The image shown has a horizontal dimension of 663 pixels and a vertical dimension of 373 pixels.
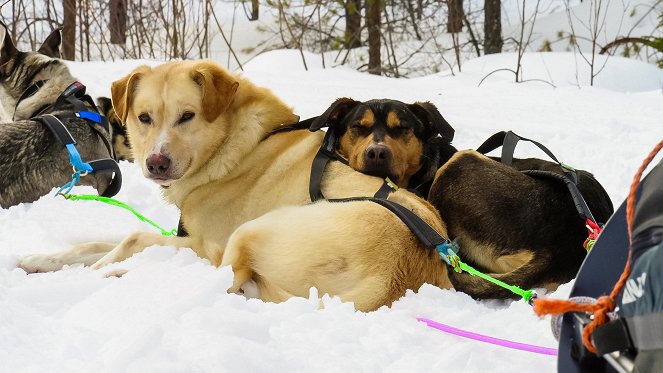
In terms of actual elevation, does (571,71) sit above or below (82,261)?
above

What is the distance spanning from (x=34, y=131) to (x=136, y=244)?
2.41m

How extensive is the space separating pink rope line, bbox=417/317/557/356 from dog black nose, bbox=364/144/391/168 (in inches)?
55.9

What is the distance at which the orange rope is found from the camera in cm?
127

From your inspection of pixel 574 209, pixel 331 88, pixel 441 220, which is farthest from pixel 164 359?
pixel 331 88

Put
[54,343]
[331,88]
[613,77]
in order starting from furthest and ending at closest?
[613,77]
[331,88]
[54,343]

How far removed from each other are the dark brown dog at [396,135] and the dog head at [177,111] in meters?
0.68

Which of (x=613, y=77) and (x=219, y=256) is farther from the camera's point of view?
(x=613, y=77)

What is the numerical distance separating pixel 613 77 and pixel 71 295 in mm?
9618

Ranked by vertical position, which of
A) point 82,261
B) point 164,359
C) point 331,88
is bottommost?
point 82,261

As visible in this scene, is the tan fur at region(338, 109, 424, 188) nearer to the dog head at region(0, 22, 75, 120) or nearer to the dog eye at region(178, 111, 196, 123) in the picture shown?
the dog eye at region(178, 111, 196, 123)

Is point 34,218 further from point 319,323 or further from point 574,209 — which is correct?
point 574,209

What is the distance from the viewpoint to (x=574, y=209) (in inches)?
136

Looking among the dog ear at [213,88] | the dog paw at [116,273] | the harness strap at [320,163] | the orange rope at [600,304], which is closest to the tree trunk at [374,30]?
the harness strap at [320,163]

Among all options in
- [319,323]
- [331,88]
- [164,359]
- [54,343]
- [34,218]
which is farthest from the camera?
[331,88]
